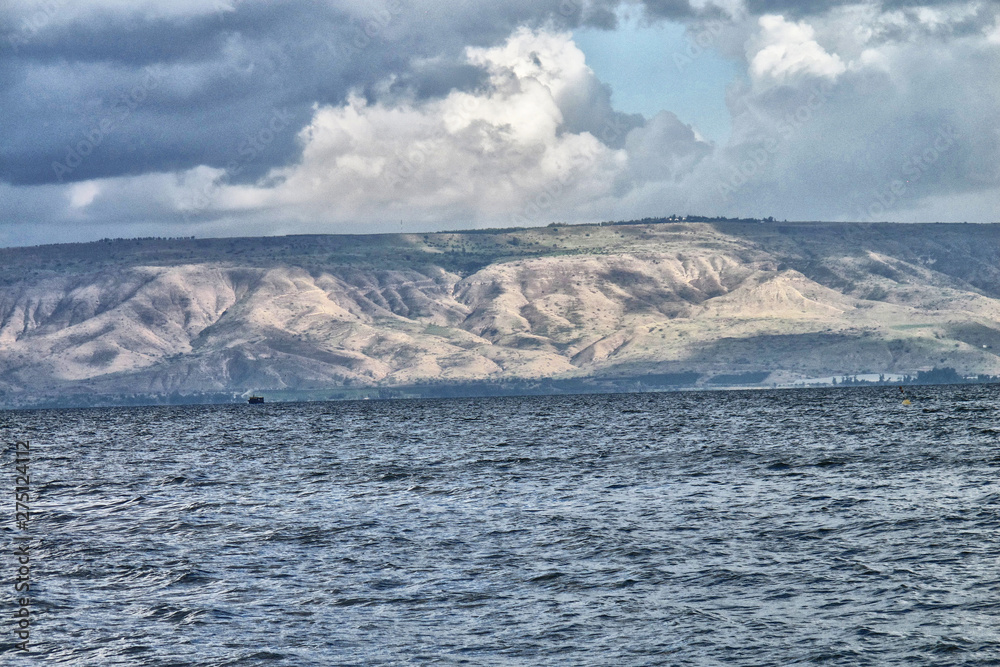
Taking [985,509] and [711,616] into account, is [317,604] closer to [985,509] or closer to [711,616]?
[711,616]

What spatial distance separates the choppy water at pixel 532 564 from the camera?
3500 cm

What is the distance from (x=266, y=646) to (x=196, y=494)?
4587cm

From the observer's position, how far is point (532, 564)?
47094mm

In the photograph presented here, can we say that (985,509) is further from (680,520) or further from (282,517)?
(282,517)

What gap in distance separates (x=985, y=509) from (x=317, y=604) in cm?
3655

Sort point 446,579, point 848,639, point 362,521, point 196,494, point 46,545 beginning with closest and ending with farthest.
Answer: point 848,639, point 446,579, point 46,545, point 362,521, point 196,494

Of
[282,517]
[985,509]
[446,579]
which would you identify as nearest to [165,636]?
[446,579]

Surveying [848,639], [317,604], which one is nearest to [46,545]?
[317,604]

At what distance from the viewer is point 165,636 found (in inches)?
1453

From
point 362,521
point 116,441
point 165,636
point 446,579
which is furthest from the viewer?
point 116,441

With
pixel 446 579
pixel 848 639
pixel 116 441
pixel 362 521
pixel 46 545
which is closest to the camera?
pixel 848 639

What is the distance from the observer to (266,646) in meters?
35.5

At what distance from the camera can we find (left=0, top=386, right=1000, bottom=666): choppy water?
35.0 meters

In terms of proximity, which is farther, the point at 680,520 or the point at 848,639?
the point at 680,520
